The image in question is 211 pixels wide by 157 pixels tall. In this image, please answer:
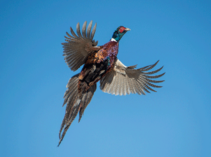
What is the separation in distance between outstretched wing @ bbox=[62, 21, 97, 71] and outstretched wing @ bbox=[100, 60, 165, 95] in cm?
124

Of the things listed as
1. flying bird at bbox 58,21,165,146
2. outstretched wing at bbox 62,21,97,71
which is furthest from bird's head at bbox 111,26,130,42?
outstretched wing at bbox 62,21,97,71

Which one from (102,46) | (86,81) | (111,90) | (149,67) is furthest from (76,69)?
(149,67)

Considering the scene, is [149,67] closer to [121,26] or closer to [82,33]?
[121,26]

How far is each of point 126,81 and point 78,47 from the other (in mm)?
2036

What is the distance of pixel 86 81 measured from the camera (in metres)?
6.09

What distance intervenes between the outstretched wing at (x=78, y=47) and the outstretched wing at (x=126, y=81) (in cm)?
124

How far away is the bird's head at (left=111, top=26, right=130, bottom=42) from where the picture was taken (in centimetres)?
645

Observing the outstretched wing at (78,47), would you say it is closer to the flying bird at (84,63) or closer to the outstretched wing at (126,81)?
the flying bird at (84,63)

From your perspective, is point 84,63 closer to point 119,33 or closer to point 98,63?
point 98,63

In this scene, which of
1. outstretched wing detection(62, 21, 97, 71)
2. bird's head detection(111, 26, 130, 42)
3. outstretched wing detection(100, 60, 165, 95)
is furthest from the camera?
outstretched wing detection(100, 60, 165, 95)

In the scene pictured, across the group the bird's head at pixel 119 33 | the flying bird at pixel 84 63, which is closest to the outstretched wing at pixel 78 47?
the flying bird at pixel 84 63

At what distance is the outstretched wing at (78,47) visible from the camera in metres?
5.63

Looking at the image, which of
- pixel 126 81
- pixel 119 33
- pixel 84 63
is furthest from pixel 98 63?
pixel 126 81

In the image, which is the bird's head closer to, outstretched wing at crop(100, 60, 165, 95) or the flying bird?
the flying bird
